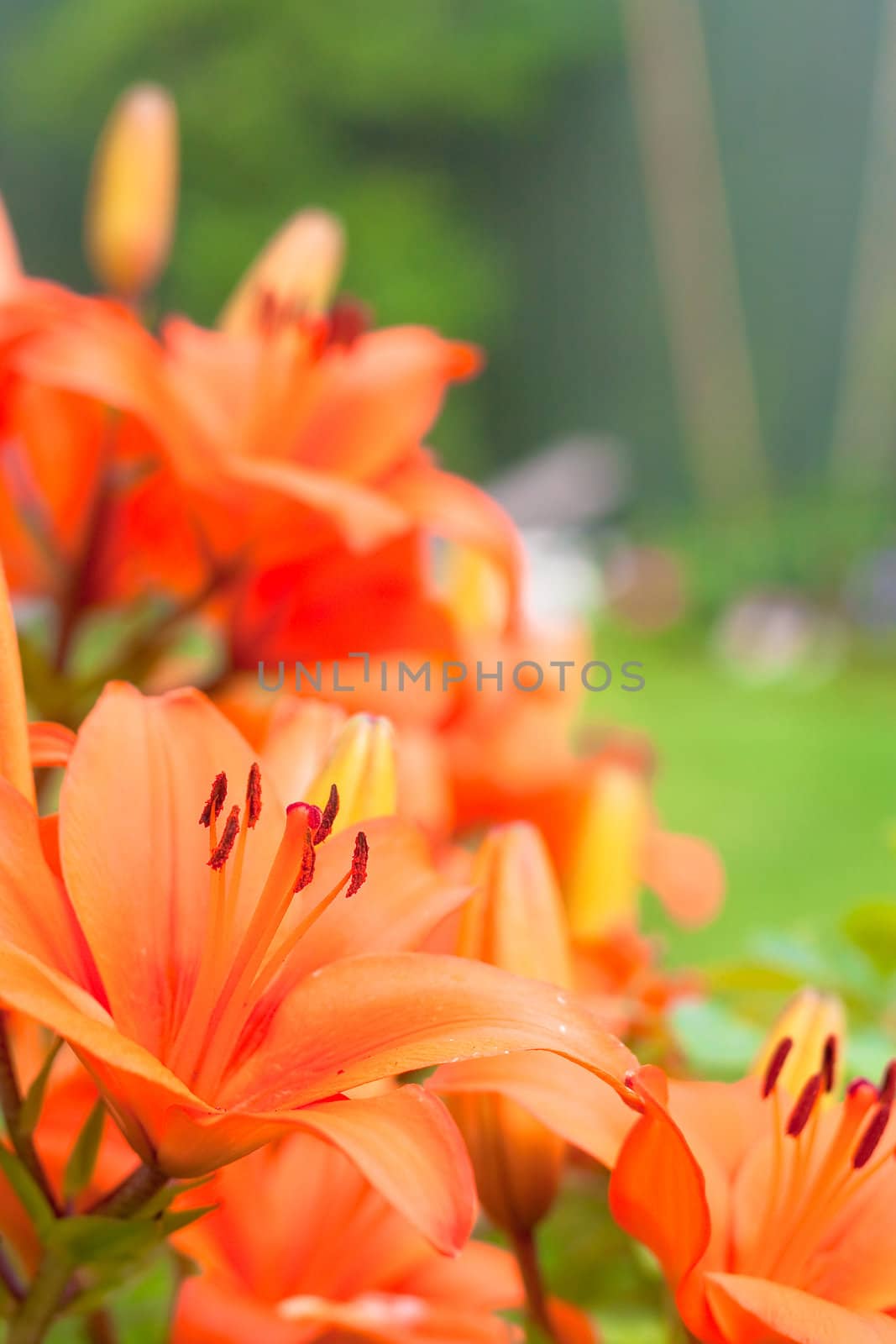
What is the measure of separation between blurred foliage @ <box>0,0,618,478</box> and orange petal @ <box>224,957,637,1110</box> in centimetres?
408

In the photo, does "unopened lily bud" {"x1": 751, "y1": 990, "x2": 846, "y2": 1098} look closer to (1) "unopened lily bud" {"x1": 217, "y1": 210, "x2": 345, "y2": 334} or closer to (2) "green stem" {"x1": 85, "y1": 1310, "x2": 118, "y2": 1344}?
(2) "green stem" {"x1": 85, "y1": 1310, "x2": 118, "y2": 1344}

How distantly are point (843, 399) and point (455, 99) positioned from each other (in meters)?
1.54

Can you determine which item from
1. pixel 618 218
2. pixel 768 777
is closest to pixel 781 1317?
pixel 768 777

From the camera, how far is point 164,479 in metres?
0.33

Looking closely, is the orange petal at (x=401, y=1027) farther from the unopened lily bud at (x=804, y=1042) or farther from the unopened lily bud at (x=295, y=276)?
the unopened lily bud at (x=295, y=276)

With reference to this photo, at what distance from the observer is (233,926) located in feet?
0.61

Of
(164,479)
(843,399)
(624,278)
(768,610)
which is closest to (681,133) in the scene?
(624,278)

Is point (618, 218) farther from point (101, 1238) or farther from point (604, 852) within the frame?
point (101, 1238)

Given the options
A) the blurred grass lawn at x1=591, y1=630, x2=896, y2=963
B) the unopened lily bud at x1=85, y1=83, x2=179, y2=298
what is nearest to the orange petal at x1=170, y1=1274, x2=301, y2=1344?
the unopened lily bud at x1=85, y1=83, x2=179, y2=298

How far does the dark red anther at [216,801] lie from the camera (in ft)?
0.59

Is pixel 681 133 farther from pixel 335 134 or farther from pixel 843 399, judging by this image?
pixel 335 134

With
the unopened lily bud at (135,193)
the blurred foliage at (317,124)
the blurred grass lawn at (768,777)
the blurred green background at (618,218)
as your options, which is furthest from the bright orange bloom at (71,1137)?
the blurred foliage at (317,124)

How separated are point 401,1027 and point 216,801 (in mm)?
39

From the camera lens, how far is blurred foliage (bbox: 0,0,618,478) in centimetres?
411
